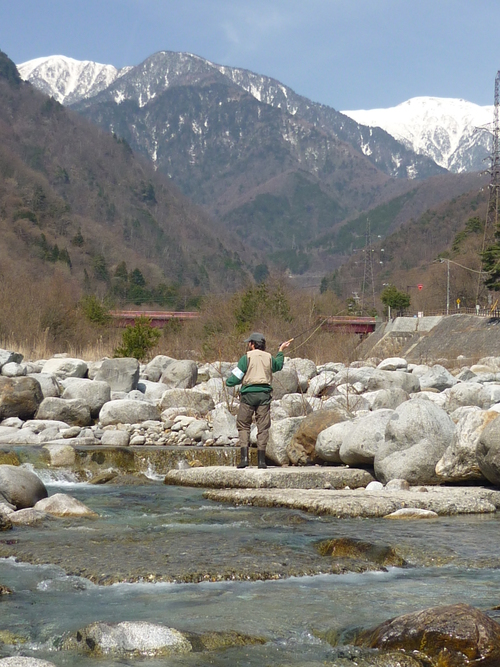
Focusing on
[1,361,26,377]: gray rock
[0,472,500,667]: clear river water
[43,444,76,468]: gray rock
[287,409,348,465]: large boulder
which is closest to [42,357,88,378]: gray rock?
[1,361,26,377]: gray rock

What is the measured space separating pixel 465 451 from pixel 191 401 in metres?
9.27

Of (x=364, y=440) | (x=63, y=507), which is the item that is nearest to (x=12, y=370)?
(x=364, y=440)

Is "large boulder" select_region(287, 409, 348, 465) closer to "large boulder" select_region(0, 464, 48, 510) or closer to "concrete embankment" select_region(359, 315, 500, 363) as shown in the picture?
"large boulder" select_region(0, 464, 48, 510)

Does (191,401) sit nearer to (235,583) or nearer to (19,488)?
(19,488)

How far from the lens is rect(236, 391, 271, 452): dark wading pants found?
40.7ft

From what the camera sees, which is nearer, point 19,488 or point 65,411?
point 19,488

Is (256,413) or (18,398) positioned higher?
(256,413)

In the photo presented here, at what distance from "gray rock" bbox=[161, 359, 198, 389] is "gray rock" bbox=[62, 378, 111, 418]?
446 cm

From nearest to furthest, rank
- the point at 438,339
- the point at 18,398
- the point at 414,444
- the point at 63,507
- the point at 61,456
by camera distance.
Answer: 1. the point at 63,507
2. the point at 414,444
3. the point at 61,456
4. the point at 18,398
5. the point at 438,339

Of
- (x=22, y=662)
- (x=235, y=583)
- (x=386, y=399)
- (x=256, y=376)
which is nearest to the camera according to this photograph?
(x=22, y=662)

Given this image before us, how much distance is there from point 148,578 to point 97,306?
113 feet

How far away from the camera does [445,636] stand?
554cm

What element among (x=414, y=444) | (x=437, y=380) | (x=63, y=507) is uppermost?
(x=437, y=380)

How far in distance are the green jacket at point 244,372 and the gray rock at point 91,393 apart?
27.2 feet
